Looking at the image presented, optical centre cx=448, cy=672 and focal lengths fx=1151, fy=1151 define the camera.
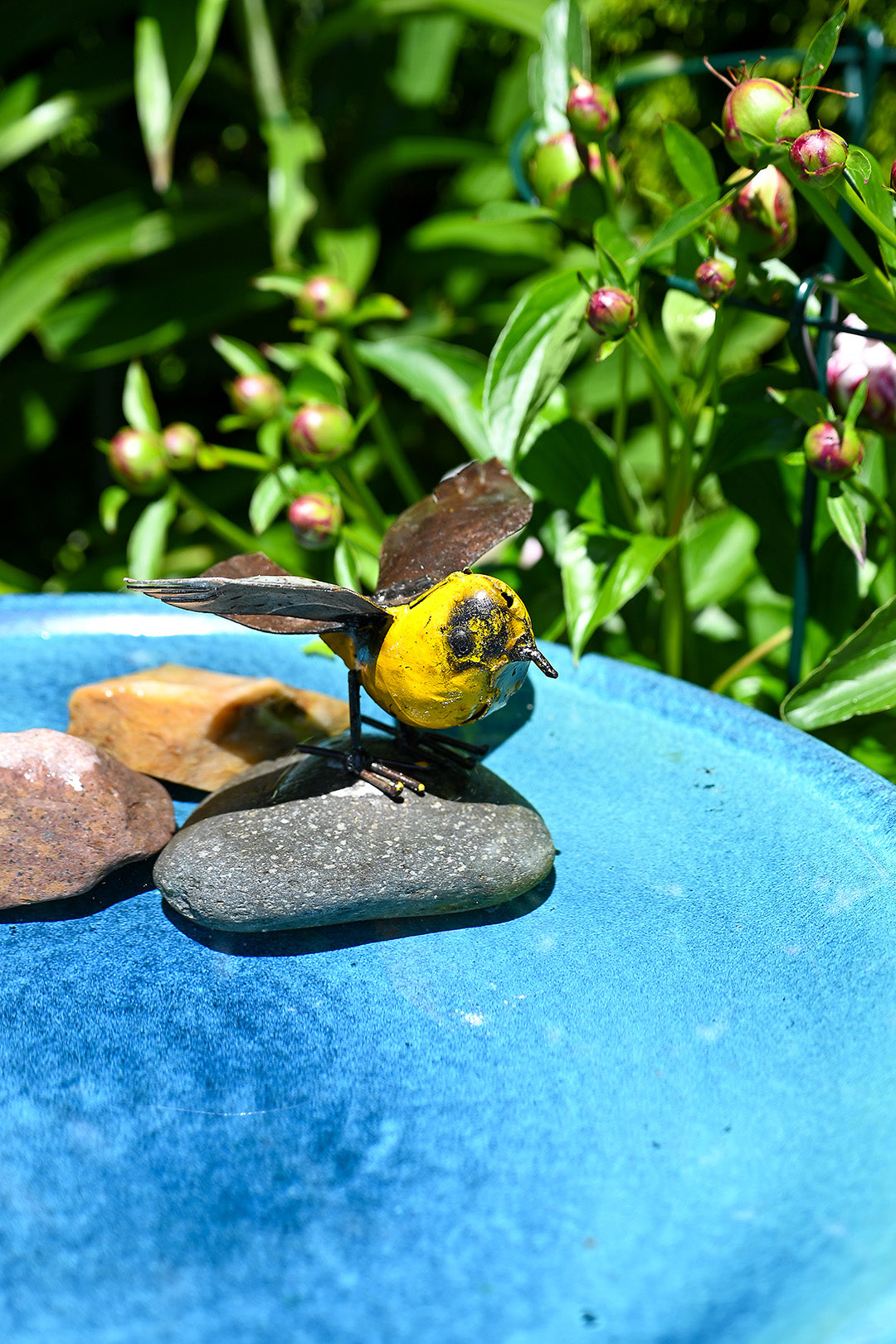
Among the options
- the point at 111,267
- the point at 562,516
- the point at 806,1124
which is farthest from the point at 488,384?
the point at 111,267

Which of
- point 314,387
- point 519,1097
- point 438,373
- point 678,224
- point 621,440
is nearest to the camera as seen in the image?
point 519,1097

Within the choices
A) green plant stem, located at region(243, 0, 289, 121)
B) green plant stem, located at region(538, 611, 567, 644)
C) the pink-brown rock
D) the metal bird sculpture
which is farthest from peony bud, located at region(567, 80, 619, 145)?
green plant stem, located at region(243, 0, 289, 121)

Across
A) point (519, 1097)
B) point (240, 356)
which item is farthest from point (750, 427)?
point (519, 1097)

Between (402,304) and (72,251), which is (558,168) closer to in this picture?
(402,304)

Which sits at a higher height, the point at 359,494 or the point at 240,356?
the point at 240,356

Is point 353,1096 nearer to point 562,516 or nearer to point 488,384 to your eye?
point 488,384

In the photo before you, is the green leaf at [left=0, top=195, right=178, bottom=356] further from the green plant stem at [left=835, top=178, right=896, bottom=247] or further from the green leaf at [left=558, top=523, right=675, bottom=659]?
the green plant stem at [left=835, top=178, right=896, bottom=247]

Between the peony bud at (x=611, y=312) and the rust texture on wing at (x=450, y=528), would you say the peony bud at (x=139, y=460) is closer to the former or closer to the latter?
the rust texture on wing at (x=450, y=528)
